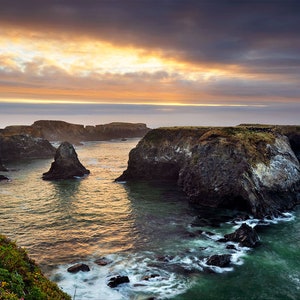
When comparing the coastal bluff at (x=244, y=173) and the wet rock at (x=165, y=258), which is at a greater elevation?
the coastal bluff at (x=244, y=173)

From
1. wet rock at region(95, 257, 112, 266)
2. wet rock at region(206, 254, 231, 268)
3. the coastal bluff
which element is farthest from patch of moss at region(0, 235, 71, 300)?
the coastal bluff

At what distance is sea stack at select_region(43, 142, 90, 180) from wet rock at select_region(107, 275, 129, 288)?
Answer: 6485cm

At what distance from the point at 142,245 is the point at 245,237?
1459 centimetres

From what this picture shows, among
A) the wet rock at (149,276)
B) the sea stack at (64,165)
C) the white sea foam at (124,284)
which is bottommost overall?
the white sea foam at (124,284)

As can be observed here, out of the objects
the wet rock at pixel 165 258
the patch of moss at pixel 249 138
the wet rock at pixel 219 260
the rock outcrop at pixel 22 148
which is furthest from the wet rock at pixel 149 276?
the rock outcrop at pixel 22 148

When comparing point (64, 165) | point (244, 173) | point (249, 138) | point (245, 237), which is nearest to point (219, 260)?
point (245, 237)

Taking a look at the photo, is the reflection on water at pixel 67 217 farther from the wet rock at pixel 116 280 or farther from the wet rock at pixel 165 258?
the wet rock at pixel 116 280

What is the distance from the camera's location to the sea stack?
97688 mm

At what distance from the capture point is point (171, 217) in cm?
6034

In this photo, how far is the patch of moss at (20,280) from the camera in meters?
17.6

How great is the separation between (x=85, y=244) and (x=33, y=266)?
2485 centimetres

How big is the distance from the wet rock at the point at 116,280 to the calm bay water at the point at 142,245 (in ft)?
2.20

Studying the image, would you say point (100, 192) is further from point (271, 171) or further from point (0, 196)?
point (271, 171)

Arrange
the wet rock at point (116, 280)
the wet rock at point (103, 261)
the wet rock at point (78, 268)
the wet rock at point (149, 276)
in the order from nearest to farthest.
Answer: the wet rock at point (116, 280) → the wet rock at point (149, 276) → the wet rock at point (78, 268) → the wet rock at point (103, 261)
